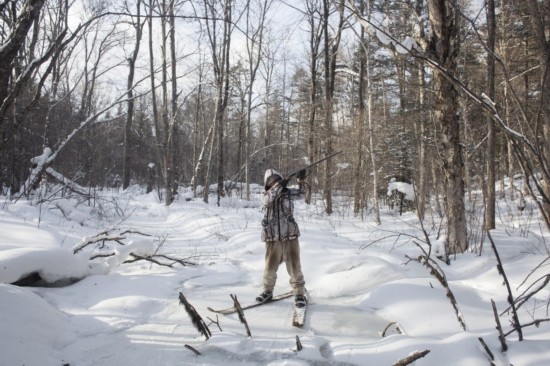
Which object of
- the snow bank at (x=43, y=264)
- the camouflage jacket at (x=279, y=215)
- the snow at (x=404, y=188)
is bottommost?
the snow bank at (x=43, y=264)

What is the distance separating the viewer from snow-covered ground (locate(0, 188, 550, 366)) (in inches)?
107

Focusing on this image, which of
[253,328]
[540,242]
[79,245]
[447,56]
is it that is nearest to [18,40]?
[253,328]

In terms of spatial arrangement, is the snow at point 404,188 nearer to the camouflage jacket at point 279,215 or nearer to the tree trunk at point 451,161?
the tree trunk at point 451,161

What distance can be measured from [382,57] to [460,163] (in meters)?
15.5

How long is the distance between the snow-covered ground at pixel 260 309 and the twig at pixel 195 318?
0.08 m

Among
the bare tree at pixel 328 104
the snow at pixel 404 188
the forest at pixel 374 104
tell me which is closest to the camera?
the forest at pixel 374 104

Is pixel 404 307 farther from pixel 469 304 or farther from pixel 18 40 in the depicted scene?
pixel 18 40

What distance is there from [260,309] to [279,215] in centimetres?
105

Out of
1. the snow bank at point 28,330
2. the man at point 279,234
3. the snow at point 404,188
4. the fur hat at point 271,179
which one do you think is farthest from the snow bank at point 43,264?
the snow at point 404,188

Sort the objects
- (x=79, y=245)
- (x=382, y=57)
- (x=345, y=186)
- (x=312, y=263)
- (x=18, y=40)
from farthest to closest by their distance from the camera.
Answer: (x=382, y=57), (x=345, y=186), (x=312, y=263), (x=79, y=245), (x=18, y=40)

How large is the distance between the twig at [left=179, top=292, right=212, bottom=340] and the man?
1145 millimetres

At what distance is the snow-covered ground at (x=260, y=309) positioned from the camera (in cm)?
272

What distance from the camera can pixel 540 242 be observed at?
546cm

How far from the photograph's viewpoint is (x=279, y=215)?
426 centimetres
